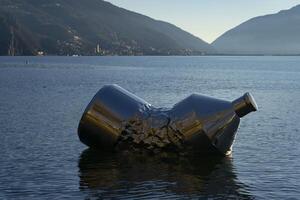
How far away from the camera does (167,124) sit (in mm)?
24891

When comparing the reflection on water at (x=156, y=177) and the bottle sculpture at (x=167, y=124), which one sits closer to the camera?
the reflection on water at (x=156, y=177)

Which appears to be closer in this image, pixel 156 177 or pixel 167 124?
pixel 156 177

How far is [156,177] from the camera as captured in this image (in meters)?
22.8

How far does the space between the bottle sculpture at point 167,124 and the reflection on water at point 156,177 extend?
0.68 m

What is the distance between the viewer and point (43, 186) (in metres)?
21.4

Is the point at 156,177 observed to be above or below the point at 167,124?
below

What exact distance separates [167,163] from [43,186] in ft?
19.0

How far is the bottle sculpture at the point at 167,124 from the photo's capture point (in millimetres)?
24672

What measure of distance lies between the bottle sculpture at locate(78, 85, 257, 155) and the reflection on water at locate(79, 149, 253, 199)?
678mm

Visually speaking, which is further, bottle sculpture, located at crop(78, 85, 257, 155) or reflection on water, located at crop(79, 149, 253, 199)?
bottle sculpture, located at crop(78, 85, 257, 155)

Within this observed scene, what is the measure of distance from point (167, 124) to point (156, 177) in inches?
113

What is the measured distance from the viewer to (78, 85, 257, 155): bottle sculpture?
80.9ft

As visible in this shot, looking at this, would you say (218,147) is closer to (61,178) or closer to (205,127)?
(205,127)

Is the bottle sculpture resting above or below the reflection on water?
above
